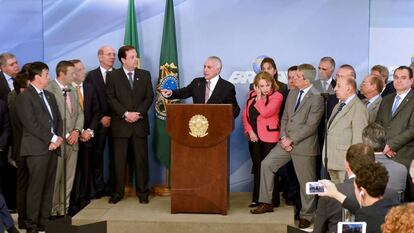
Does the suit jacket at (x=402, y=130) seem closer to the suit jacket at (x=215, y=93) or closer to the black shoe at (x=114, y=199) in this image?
the suit jacket at (x=215, y=93)

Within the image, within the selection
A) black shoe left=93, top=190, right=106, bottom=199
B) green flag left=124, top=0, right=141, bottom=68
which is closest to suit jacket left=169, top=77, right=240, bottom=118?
green flag left=124, top=0, right=141, bottom=68

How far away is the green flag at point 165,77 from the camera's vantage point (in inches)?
284

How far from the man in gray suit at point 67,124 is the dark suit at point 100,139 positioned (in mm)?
472

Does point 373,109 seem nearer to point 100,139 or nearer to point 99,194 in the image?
point 100,139

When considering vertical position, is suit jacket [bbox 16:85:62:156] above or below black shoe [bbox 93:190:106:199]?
above

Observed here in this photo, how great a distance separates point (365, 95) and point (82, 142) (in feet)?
9.65

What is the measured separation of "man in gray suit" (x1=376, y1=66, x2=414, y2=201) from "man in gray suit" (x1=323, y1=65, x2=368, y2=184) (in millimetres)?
367

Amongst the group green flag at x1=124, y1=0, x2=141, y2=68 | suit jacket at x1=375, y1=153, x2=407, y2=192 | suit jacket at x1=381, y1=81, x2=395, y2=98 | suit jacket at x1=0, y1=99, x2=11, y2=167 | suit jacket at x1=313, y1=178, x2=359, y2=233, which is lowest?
suit jacket at x1=313, y1=178, x2=359, y2=233

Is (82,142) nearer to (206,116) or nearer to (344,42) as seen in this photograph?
(206,116)

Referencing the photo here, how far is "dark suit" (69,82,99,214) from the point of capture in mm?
6656

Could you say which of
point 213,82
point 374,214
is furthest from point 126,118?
point 374,214

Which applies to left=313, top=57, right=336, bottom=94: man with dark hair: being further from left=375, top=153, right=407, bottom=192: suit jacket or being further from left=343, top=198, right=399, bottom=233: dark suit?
left=343, top=198, right=399, bottom=233: dark suit

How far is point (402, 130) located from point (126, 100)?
277cm

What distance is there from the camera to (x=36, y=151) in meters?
5.77
